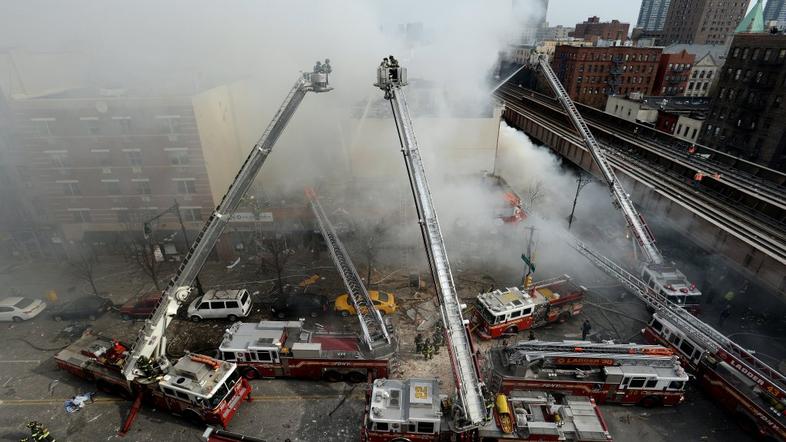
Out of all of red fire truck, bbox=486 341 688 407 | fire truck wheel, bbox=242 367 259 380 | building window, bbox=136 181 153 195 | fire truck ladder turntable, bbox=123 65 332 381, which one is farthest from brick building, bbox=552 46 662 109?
fire truck wheel, bbox=242 367 259 380

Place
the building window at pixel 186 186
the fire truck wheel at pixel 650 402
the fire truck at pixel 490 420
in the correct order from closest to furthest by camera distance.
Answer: the fire truck at pixel 490 420 → the fire truck wheel at pixel 650 402 → the building window at pixel 186 186

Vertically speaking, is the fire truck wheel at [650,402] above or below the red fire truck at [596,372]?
below

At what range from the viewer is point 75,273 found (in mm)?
17906

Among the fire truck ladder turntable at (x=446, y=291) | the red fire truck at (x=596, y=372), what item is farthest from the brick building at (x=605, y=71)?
the fire truck ladder turntable at (x=446, y=291)

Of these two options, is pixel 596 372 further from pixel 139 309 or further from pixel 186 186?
pixel 186 186

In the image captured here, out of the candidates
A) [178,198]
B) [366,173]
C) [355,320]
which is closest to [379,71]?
[355,320]

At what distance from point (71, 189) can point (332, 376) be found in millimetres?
16416

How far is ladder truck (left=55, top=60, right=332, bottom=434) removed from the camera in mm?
10367

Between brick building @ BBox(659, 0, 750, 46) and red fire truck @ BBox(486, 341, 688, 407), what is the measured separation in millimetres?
85577

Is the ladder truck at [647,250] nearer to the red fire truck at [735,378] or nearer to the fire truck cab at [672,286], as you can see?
the fire truck cab at [672,286]

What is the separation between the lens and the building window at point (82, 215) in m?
19.1

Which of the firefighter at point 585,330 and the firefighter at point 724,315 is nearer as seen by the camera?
the firefighter at point 585,330

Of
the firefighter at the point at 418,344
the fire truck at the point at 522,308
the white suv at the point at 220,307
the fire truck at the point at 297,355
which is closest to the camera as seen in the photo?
the fire truck at the point at 297,355

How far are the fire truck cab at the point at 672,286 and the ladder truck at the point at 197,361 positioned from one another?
45.9 feet
